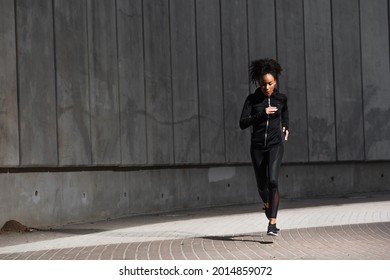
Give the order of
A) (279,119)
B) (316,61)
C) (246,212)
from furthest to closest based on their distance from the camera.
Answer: (316,61) < (246,212) < (279,119)

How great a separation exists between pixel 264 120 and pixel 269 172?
573 millimetres

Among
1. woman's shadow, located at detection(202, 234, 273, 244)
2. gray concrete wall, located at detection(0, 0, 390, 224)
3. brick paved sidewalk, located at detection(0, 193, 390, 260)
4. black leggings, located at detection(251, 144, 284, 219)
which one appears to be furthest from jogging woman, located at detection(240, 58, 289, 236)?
gray concrete wall, located at detection(0, 0, 390, 224)

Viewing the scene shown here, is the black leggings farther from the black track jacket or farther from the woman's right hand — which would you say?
the woman's right hand

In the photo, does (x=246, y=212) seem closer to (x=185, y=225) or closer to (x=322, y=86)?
(x=185, y=225)

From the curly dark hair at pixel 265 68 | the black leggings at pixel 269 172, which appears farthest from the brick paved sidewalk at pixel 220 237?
the curly dark hair at pixel 265 68

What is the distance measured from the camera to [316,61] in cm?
1928

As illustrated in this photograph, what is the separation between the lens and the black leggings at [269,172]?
30.3 ft

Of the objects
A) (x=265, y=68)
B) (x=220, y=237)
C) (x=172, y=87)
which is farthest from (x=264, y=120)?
(x=172, y=87)

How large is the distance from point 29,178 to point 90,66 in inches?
88.0

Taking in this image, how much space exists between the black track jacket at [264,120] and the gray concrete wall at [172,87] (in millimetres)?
3868

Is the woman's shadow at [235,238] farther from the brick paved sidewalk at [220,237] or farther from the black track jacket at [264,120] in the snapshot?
the black track jacket at [264,120]

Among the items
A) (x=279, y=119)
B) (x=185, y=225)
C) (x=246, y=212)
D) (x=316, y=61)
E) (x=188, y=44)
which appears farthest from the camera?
(x=316, y=61)

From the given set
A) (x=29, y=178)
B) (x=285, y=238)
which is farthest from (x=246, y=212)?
(x=285, y=238)

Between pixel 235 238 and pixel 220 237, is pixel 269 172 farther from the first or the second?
pixel 220 237
